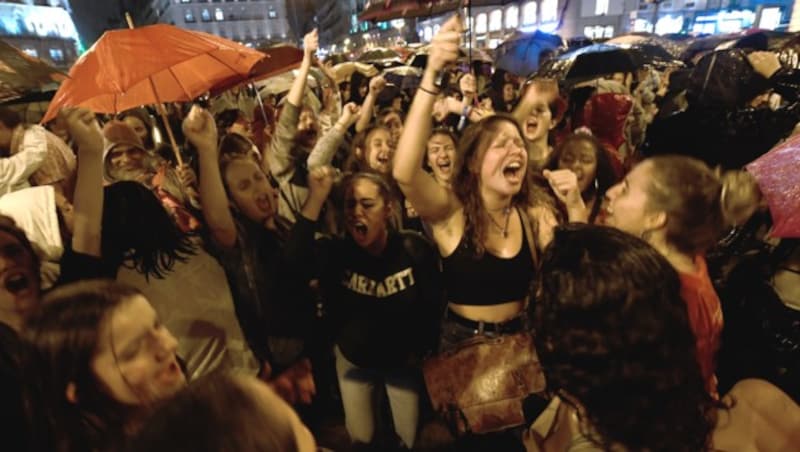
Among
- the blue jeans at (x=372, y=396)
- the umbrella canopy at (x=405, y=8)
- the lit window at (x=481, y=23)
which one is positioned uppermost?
the lit window at (x=481, y=23)

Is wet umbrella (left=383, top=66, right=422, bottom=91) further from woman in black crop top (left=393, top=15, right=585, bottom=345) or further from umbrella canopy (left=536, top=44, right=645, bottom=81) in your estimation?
woman in black crop top (left=393, top=15, right=585, bottom=345)

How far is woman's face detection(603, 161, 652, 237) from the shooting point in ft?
6.51

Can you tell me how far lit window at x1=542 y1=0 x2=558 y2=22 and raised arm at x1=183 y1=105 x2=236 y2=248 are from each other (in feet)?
160

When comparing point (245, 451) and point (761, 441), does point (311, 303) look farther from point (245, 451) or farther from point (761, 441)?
point (761, 441)

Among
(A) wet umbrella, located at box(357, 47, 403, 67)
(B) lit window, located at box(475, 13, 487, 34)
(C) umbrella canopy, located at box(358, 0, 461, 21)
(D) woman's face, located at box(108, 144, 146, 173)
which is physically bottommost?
(D) woman's face, located at box(108, 144, 146, 173)

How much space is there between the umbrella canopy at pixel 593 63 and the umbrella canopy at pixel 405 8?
7.15 feet

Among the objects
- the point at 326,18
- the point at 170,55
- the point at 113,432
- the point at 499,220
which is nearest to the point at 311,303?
the point at 499,220

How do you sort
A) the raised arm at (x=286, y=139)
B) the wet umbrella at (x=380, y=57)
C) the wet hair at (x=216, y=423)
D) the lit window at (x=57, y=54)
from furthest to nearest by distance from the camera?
the lit window at (x=57, y=54) → the wet umbrella at (x=380, y=57) → the raised arm at (x=286, y=139) → the wet hair at (x=216, y=423)

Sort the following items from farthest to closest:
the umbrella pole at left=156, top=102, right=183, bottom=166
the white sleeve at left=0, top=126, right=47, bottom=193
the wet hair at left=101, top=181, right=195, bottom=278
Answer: the umbrella pole at left=156, top=102, right=183, bottom=166 < the white sleeve at left=0, top=126, right=47, bottom=193 < the wet hair at left=101, top=181, right=195, bottom=278

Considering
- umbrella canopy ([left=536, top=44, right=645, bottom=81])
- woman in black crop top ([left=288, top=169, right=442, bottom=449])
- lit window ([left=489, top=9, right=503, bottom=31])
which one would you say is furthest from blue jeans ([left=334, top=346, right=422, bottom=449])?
lit window ([left=489, top=9, right=503, bottom=31])

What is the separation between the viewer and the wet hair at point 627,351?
1189 mm

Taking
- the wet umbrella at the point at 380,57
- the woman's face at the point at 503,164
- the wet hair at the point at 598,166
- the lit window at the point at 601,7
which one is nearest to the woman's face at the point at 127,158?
the woman's face at the point at 503,164

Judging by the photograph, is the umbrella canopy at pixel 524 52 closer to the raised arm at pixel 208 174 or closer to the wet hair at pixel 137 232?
the raised arm at pixel 208 174

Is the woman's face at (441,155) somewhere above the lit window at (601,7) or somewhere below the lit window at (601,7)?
below
